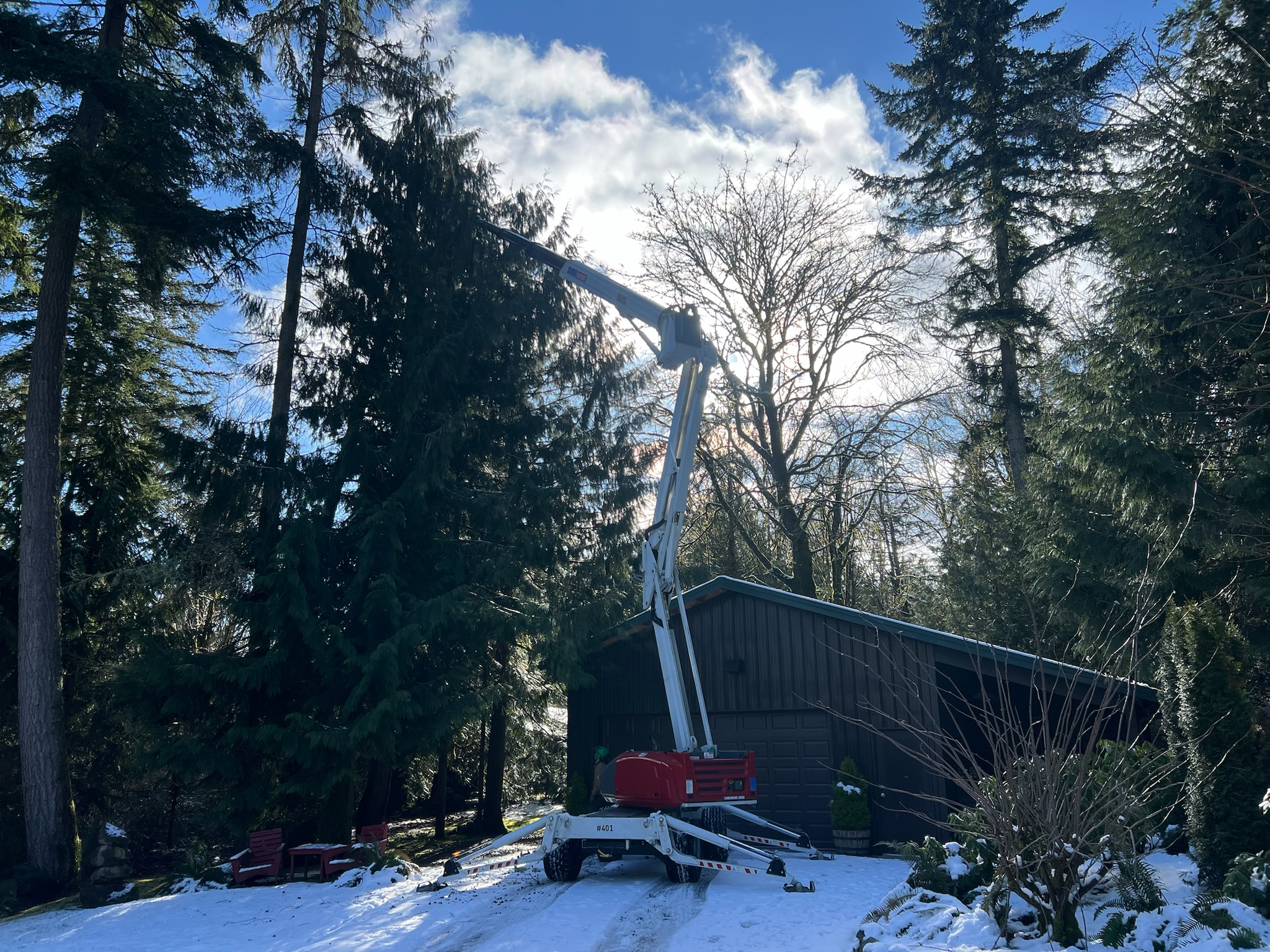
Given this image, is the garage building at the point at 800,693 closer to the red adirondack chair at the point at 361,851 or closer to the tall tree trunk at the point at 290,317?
the red adirondack chair at the point at 361,851

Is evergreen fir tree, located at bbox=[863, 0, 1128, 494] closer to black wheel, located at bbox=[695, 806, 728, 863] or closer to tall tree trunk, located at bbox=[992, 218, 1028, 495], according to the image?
tall tree trunk, located at bbox=[992, 218, 1028, 495]

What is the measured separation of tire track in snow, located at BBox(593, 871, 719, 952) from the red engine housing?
0.93m

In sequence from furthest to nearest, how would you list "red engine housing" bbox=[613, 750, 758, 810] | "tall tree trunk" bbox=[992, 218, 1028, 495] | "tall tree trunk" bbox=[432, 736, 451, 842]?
"tall tree trunk" bbox=[992, 218, 1028, 495] < "tall tree trunk" bbox=[432, 736, 451, 842] < "red engine housing" bbox=[613, 750, 758, 810]

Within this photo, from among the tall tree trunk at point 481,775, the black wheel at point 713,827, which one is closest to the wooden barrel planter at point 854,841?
the black wheel at point 713,827

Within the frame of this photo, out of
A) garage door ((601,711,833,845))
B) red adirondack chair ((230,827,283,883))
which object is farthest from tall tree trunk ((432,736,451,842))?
garage door ((601,711,833,845))

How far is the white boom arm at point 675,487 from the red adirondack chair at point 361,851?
14.4 ft

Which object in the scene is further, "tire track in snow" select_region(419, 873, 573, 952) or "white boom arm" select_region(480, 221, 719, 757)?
"white boom arm" select_region(480, 221, 719, 757)

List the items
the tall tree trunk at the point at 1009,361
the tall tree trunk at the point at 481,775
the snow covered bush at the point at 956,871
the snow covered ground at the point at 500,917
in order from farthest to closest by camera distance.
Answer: the tall tree trunk at the point at 1009,361 → the tall tree trunk at the point at 481,775 → the snow covered bush at the point at 956,871 → the snow covered ground at the point at 500,917

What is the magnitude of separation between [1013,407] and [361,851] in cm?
1420

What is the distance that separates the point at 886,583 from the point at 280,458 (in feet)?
63.2

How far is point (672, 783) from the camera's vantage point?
10.3m

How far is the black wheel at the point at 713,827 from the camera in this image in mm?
10609

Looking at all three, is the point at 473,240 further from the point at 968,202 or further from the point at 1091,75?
the point at 1091,75

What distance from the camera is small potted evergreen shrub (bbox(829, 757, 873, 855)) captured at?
12555mm
